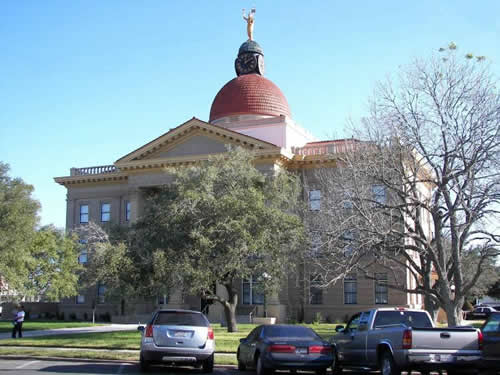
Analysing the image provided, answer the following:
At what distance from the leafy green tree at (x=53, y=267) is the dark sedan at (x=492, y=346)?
120 feet

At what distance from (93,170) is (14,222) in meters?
20.9

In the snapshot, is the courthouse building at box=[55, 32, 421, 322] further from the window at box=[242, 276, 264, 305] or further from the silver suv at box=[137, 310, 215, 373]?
the silver suv at box=[137, 310, 215, 373]

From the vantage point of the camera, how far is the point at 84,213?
54.9 metres

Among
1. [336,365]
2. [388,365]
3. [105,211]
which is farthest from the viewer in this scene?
[105,211]

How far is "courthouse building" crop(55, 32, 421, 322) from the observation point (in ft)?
145

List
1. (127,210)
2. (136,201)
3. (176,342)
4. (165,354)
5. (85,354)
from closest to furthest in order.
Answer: (165,354) → (176,342) → (85,354) → (136,201) → (127,210)

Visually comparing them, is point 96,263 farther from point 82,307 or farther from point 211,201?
point 82,307

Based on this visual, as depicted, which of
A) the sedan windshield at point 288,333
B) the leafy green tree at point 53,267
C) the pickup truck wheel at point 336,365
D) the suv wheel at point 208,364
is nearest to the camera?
the sedan windshield at point 288,333

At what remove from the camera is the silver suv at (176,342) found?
16.1 m

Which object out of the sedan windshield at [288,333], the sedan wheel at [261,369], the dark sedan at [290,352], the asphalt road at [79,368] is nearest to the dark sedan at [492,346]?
the dark sedan at [290,352]

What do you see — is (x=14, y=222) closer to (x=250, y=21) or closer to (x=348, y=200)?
(x=348, y=200)

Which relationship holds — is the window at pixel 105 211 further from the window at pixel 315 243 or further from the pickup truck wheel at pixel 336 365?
the pickup truck wheel at pixel 336 365

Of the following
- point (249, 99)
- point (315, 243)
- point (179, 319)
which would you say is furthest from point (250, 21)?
point (179, 319)

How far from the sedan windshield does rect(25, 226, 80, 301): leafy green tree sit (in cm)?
3355
